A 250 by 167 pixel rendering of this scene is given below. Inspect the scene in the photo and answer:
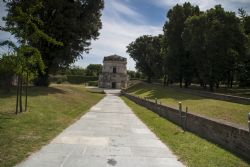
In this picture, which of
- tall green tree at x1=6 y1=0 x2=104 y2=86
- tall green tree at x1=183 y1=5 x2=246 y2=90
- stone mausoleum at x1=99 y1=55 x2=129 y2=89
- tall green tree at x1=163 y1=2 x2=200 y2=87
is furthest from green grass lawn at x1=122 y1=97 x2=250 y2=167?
stone mausoleum at x1=99 y1=55 x2=129 y2=89

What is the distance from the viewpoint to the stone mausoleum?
Result: 351ft

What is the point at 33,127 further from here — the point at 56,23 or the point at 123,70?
the point at 123,70

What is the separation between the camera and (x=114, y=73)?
109 metres

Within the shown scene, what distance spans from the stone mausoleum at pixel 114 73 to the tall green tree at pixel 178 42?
50.8 m

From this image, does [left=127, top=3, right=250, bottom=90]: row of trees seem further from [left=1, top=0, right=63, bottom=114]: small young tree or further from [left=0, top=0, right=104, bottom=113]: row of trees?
[left=1, top=0, right=63, bottom=114]: small young tree

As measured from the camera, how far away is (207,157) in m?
8.92

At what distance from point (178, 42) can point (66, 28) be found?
2582 centimetres

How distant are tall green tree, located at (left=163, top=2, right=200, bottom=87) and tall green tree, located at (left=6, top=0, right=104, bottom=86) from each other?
1830 cm

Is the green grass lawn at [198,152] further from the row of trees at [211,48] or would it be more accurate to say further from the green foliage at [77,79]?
the green foliage at [77,79]

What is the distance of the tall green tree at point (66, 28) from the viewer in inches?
1308

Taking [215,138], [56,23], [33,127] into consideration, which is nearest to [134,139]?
[215,138]

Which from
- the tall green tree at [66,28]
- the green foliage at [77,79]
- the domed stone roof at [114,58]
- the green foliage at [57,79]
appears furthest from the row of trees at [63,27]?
the green foliage at [77,79]

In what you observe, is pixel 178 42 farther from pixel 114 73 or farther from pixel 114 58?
pixel 114 58

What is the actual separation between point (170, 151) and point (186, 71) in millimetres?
43062
